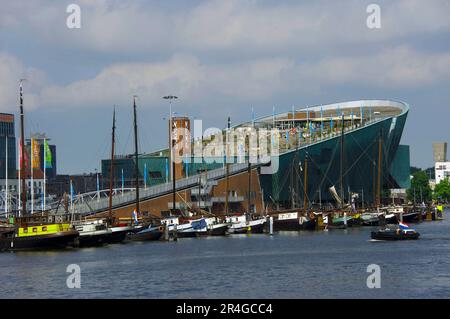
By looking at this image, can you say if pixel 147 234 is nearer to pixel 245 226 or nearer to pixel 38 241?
pixel 38 241

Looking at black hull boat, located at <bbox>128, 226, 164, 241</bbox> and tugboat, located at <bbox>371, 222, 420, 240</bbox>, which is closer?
Result: tugboat, located at <bbox>371, 222, 420, 240</bbox>

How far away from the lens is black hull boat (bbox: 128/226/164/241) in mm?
102125

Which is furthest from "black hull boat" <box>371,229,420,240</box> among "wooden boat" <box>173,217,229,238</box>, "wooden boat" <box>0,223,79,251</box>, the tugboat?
"wooden boat" <box>0,223,79,251</box>

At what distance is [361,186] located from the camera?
185375 millimetres

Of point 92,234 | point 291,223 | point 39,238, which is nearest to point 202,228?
point 291,223

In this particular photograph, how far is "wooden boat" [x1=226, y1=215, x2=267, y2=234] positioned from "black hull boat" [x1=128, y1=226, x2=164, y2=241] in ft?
48.7

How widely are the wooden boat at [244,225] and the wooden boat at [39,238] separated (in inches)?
1256

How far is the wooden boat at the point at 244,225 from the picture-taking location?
118 m

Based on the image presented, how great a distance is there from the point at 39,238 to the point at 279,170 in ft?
251

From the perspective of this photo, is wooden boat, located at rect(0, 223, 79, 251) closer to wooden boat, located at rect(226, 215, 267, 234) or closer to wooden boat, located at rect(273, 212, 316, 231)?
wooden boat, located at rect(226, 215, 267, 234)

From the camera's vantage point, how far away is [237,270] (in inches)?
2672

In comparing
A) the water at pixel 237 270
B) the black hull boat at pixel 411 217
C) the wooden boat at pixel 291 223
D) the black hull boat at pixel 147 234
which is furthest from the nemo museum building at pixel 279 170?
the water at pixel 237 270
